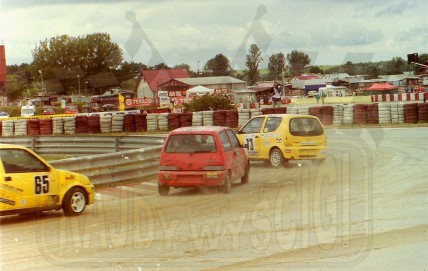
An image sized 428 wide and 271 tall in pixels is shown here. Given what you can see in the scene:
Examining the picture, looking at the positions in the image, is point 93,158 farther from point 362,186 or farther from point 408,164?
point 408,164

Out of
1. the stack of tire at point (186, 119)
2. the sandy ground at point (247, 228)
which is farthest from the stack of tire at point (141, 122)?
the sandy ground at point (247, 228)

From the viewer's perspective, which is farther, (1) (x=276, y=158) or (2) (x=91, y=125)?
(2) (x=91, y=125)

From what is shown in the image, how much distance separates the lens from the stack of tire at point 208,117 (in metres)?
37.1

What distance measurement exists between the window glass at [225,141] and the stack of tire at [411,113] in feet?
68.4

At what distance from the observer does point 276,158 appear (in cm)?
1889

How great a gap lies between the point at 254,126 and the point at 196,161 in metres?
5.81

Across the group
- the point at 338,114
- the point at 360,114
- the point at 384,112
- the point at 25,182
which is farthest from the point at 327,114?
the point at 25,182

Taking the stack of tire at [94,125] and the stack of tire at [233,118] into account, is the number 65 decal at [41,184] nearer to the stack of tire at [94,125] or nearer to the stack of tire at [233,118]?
the stack of tire at [233,118]

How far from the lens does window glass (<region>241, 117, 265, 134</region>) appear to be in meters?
19.4

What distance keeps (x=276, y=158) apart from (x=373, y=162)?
2649 millimetres

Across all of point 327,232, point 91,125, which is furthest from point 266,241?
point 91,125

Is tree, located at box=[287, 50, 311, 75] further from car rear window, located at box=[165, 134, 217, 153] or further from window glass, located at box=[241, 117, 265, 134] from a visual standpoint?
car rear window, located at box=[165, 134, 217, 153]

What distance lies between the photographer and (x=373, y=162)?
1827 centimetres

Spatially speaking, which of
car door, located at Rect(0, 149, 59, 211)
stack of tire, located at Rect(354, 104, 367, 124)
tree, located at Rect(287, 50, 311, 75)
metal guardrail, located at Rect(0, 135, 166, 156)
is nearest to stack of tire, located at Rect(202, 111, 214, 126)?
stack of tire, located at Rect(354, 104, 367, 124)
